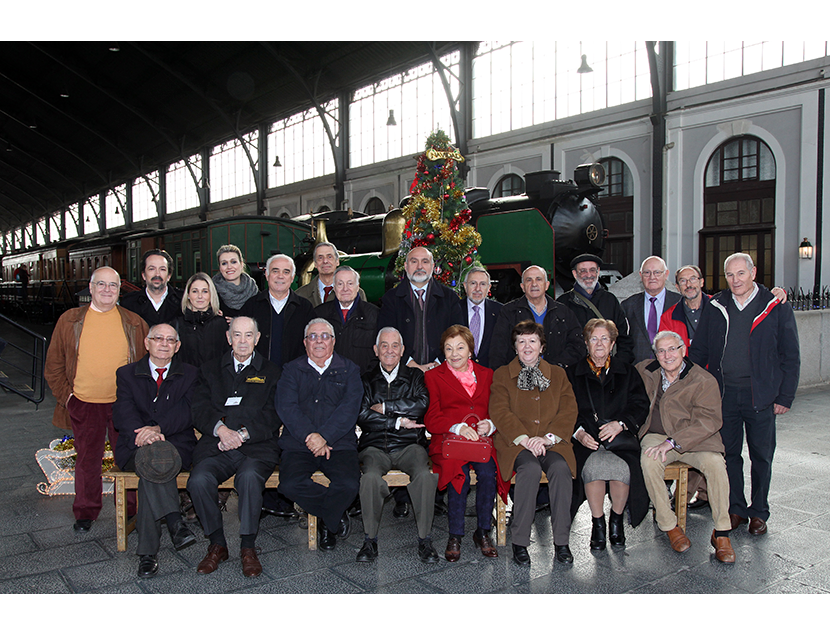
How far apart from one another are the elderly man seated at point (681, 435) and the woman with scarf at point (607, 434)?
11 centimetres

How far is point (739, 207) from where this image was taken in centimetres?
1614

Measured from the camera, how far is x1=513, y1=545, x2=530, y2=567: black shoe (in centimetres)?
367

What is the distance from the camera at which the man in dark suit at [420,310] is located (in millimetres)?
4848

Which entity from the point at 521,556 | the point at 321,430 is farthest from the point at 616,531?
the point at 321,430

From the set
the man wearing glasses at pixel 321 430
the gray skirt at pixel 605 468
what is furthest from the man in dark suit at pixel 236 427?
the gray skirt at pixel 605 468

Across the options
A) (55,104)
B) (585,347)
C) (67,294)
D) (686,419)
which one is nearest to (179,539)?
(585,347)

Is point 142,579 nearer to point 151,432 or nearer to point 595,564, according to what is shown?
point 151,432

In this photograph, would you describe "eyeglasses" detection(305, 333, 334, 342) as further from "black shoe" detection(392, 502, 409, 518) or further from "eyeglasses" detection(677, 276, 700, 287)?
"eyeglasses" detection(677, 276, 700, 287)

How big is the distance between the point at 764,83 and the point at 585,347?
14360 millimetres

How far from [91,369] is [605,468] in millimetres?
3623

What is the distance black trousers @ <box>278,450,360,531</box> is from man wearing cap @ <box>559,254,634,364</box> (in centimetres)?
221

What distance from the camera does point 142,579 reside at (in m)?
3.51

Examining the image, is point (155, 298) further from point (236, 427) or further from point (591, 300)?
point (591, 300)

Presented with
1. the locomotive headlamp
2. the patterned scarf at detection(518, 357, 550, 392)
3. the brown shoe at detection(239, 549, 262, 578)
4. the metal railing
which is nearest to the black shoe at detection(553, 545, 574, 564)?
the patterned scarf at detection(518, 357, 550, 392)
